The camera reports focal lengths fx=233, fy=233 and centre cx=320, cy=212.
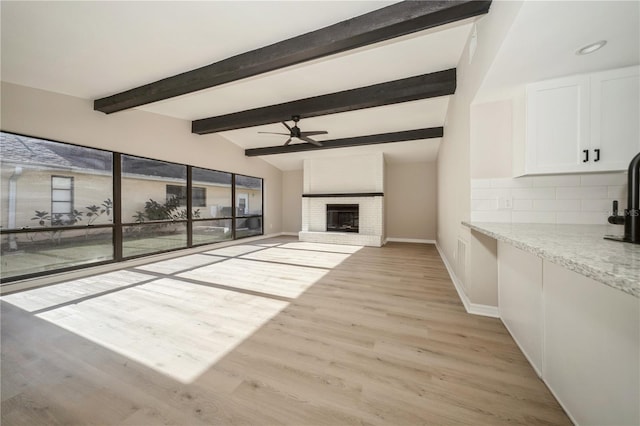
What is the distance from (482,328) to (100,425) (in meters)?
2.68

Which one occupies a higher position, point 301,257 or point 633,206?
point 633,206

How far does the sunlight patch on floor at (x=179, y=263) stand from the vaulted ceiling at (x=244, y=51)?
2571mm

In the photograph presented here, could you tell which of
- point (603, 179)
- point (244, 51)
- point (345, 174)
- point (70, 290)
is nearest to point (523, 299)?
point (603, 179)

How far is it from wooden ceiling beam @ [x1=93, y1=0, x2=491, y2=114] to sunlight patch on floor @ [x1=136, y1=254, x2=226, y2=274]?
258cm

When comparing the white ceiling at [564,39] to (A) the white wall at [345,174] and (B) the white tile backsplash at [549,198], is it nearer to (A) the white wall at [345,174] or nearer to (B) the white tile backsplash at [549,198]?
(B) the white tile backsplash at [549,198]

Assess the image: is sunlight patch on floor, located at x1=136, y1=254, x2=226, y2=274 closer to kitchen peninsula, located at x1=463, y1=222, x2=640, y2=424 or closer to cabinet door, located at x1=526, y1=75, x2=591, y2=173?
kitchen peninsula, located at x1=463, y1=222, x2=640, y2=424

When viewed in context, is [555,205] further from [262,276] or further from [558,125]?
[262,276]

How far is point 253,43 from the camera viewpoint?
8.27ft

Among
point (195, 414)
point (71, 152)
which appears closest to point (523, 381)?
point (195, 414)

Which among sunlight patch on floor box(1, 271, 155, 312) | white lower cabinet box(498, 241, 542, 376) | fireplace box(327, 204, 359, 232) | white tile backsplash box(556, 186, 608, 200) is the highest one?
white tile backsplash box(556, 186, 608, 200)

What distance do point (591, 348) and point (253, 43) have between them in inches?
136

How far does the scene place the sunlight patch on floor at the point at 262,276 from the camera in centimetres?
305

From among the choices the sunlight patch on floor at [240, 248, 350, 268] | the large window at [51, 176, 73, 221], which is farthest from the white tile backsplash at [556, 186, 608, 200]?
the large window at [51, 176, 73, 221]

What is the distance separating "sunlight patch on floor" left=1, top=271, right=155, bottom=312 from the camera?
2594 mm
